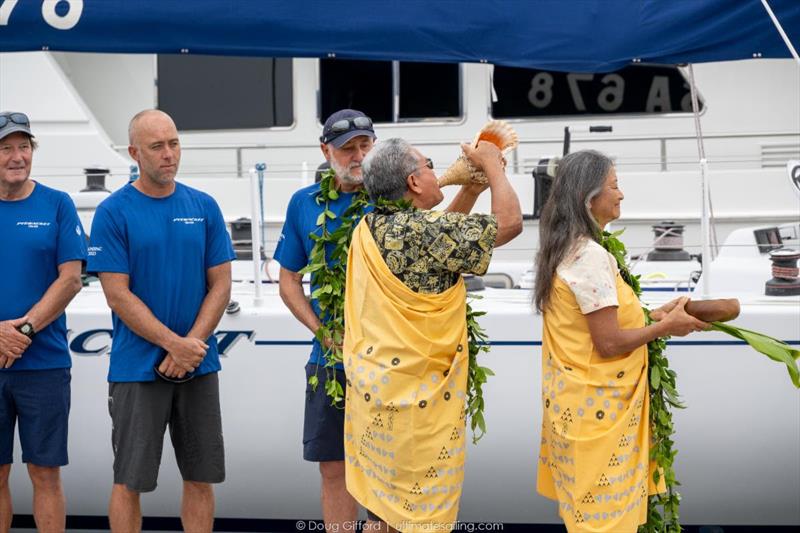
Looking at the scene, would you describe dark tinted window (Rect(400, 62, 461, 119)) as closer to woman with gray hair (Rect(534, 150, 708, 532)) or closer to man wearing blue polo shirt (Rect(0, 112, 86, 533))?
man wearing blue polo shirt (Rect(0, 112, 86, 533))

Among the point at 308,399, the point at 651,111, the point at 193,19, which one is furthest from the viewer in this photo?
the point at 651,111

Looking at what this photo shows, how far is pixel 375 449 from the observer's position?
346cm

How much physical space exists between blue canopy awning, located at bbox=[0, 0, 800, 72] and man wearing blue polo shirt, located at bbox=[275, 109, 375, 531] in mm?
385

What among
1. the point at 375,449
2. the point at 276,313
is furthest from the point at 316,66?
the point at 375,449

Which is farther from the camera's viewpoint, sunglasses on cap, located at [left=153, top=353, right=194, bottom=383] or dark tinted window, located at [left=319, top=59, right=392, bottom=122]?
dark tinted window, located at [left=319, top=59, right=392, bottom=122]

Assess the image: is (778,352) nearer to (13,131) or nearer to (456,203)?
(456,203)

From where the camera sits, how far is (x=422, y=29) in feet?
12.2

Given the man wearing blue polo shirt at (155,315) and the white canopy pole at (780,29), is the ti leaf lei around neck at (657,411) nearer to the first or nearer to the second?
the white canopy pole at (780,29)

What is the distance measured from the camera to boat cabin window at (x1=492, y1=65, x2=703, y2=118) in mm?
8102

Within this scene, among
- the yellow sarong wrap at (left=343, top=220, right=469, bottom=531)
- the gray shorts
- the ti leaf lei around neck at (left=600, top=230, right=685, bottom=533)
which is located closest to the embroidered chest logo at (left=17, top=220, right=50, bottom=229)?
the gray shorts

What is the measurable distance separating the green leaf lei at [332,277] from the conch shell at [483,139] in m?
0.46

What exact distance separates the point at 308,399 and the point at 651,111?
4.78m

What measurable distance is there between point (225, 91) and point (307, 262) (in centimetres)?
441

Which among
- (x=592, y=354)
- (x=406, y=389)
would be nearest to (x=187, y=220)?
(x=406, y=389)
